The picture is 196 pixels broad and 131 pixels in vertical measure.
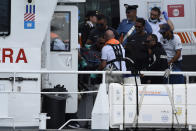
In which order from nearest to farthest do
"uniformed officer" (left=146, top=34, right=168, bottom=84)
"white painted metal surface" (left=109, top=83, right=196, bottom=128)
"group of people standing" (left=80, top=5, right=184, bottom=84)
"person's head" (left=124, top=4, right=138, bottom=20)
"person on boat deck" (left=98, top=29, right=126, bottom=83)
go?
1. "white painted metal surface" (left=109, top=83, right=196, bottom=128)
2. "person on boat deck" (left=98, top=29, right=126, bottom=83)
3. "group of people standing" (left=80, top=5, right=184, bottom=84)
4. "uniformed officer" (left=146, top=34, right=168, bottom=84)
5. "person's head" (left=124, top=4, right=138, bottom=20)

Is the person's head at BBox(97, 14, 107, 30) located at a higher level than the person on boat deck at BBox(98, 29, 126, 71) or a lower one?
higher

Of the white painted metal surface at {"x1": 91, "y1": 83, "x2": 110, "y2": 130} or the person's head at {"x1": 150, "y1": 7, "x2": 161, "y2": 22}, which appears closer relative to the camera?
the white painted metal surface at {"x1": 91, "y1": 83, "x2": 110, "y2": 130}

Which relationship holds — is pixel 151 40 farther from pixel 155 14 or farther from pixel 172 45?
pixel 155 14

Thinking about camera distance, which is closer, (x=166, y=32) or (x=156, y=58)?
(x=156, y=58)

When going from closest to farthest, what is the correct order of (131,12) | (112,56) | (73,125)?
(73,125) → (112,56) → (131,12)

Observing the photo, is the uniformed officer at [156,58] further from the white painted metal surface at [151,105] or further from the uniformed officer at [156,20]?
the white painted metal surface at [151,105]

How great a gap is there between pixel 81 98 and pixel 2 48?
1961 mm

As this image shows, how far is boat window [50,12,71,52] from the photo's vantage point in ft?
30.1

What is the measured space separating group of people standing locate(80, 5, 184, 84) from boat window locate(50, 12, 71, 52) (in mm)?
701

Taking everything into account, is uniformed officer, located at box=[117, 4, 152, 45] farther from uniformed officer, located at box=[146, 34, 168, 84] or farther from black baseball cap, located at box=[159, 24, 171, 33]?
uniformed officer, located at box=[146, 34, 168, 84]

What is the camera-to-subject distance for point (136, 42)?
951 centimetres

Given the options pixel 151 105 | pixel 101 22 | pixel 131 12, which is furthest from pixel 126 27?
pixel 151 105

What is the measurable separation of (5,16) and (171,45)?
376 cm

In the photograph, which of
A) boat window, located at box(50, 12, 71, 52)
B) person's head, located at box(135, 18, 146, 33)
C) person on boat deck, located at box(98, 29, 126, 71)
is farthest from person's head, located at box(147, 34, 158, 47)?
boat window, located at box(50, 12, 71, 52)
